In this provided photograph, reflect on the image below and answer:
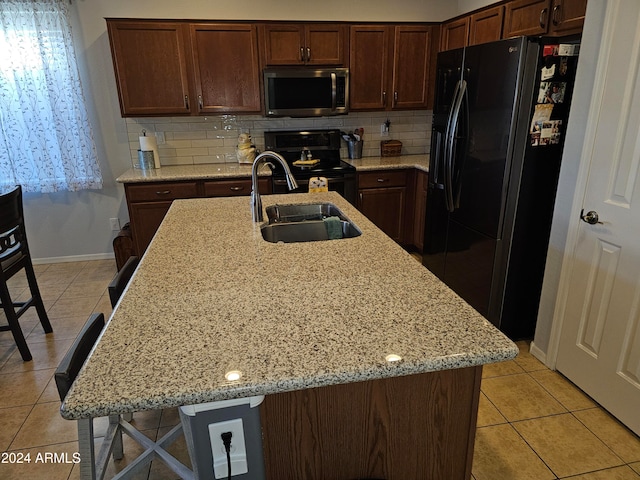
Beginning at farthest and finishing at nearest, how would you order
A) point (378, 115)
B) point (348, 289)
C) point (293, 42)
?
point (378, 115) → point (293, 42) → point (348, 289)

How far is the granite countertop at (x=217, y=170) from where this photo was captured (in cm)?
337

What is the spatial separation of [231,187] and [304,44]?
135 centimetres

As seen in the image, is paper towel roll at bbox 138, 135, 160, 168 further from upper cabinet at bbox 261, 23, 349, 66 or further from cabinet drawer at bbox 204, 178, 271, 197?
upper cabinet at bbox 261, 23, 349, 66

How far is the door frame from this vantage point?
188 centimetres

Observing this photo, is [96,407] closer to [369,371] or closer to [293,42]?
[369,371]

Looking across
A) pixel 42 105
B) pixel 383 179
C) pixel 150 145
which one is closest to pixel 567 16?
pixel 383 179

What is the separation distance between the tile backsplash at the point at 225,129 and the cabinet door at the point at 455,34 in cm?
73

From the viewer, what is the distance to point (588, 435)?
1.85m

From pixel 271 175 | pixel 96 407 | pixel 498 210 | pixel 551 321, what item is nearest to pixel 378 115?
pixel 271 175

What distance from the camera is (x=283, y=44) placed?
3492mm

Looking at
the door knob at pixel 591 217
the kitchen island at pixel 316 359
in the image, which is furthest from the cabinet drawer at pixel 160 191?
the door knob at pixel 591 217

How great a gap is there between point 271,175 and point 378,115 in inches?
54.4

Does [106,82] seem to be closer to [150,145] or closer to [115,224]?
[150,145]

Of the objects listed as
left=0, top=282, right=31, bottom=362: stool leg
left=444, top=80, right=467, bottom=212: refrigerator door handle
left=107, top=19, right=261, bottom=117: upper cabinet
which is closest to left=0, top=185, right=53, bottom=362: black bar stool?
left=0, top=282, right=31, bottom=362: stool leg
